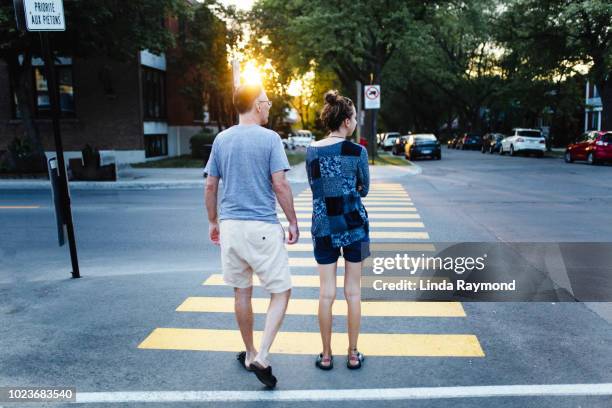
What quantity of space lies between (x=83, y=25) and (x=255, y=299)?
54.3 feet

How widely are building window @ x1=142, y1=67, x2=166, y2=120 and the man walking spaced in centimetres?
2709

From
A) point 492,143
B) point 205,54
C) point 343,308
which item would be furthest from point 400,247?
point 492,143

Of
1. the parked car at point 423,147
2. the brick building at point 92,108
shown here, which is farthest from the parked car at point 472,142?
the brick building at point 92,108

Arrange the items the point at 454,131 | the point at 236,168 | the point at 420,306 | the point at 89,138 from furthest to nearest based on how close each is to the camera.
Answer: the point at 454,131 → the point at 89,138 → the point at 420,306 → the point at 236,168

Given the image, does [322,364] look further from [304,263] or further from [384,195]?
[384,195]

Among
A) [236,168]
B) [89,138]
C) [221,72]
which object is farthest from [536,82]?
[236,168]

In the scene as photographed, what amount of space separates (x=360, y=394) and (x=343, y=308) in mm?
2018

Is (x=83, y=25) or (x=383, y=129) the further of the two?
(x=383, y=129)

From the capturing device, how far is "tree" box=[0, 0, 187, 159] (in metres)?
19.2

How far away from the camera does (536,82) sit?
140 ft

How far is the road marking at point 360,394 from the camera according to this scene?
3.87m

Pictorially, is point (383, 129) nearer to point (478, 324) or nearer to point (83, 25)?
point (83, 25)

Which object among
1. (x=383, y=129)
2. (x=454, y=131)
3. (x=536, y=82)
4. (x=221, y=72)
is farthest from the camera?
(x=383, y=129)

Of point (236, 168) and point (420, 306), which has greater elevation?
point (236, 168)
